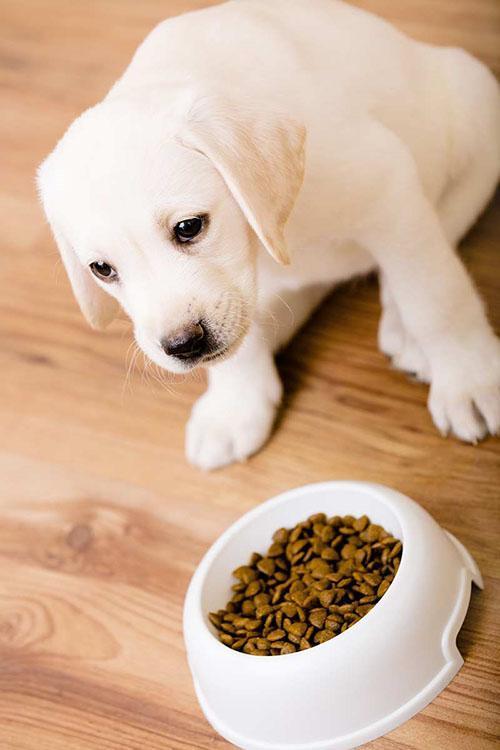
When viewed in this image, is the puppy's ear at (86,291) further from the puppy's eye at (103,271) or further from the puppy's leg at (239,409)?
the puppy's leg at (239,409)

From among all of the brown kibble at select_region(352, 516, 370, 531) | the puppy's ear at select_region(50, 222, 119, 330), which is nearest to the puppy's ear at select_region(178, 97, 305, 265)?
the puppy's ear at select_region(50, 222, 119, 330)

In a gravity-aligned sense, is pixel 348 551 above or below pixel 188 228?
below

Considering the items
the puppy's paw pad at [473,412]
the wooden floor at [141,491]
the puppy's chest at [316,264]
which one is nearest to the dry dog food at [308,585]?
the wooden floor at [141,491]

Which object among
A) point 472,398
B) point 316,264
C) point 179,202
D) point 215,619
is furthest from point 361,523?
point 179,202

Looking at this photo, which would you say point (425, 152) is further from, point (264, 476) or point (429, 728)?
point (429, 728)

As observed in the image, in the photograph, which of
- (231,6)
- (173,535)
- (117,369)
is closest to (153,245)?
(231,6)

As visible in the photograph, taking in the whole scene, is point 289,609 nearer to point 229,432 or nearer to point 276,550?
point 276,550
